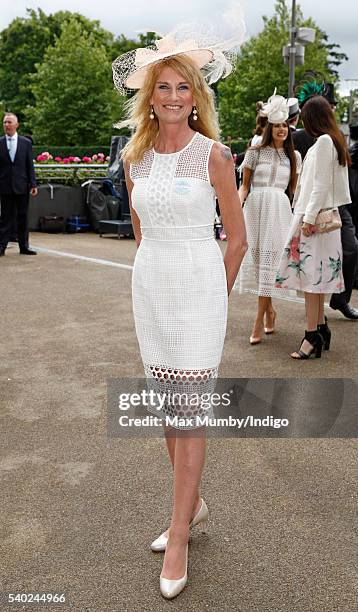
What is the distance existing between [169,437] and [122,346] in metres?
2.98

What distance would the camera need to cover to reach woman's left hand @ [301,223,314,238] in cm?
525

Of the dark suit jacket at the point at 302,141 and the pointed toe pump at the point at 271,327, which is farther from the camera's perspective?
the dark suit jacket at the point at 302,141

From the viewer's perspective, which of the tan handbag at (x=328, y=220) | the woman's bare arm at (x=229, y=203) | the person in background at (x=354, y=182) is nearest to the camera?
the woman's bare arm at (x=229, y=203)

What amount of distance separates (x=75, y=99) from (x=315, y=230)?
1454 inches

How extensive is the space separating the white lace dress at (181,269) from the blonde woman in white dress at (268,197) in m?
3.14

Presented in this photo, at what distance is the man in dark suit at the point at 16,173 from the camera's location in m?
10.6

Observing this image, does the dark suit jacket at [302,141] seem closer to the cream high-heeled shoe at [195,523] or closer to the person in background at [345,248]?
the person in background at [345,248]

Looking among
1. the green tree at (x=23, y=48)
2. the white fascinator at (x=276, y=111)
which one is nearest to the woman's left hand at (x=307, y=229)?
the white fascinator at (x=276, y=111)

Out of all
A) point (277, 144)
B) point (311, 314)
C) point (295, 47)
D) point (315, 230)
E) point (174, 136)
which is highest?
point (295, 47)

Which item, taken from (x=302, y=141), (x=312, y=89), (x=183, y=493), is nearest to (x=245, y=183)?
(x=312, y=89)

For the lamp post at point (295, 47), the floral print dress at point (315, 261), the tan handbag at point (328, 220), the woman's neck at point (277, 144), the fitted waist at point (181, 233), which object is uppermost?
the lamp post at point (295, 47)

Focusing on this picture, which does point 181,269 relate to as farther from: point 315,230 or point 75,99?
point 75,99

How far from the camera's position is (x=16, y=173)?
10.6 metres

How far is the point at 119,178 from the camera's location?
14.1 metres
